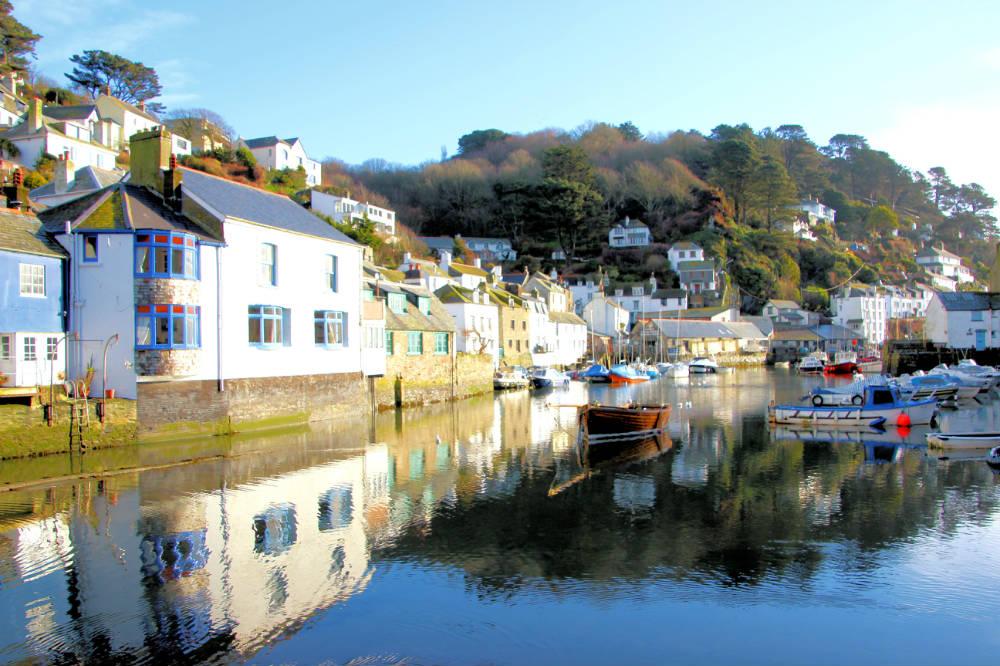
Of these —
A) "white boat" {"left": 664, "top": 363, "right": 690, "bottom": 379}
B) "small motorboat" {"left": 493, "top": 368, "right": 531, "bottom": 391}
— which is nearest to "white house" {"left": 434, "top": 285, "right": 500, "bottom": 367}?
"small motorboat" {"left": 493, "top": 368, "right": 531, "bottom": 391}

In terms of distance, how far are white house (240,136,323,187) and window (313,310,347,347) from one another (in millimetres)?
58342

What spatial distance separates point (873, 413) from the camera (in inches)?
1164

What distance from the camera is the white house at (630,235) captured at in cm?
10919

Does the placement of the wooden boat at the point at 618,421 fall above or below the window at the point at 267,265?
below

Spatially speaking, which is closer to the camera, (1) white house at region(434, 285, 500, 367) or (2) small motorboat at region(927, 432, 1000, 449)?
(2) small motorboat at region(927, 432, 1000, 449)

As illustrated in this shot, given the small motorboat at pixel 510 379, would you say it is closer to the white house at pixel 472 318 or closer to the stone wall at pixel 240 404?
the white house at pixel 472 318

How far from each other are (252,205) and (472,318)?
25676mm

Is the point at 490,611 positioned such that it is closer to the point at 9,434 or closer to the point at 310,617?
the point at 310,617

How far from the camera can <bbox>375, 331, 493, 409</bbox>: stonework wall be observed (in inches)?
1423

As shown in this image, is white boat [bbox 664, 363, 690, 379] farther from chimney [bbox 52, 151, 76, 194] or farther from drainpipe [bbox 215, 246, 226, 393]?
chimney [bbox 52, 151, 76, 194]

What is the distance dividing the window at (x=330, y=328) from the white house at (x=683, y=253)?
3069 inches

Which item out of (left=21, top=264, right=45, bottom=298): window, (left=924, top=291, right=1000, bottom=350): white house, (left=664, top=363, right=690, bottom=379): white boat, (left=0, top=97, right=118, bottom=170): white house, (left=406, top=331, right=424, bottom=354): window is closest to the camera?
(left=21, top=264, right=45, bottom=298): window

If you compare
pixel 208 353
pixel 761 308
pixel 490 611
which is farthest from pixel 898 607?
pixel 761 308

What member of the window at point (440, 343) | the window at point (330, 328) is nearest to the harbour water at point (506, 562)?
the window at point (330, 328)
